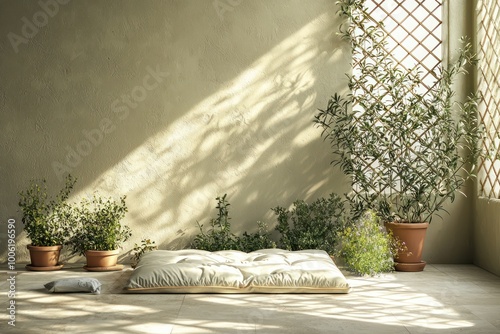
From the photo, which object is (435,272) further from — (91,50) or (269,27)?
(91,50)

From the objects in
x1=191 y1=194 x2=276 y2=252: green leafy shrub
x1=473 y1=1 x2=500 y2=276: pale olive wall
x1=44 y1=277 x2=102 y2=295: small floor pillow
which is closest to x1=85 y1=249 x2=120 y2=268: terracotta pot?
x1=191 y1=194 x2=276 y2=252: green leafy shrub

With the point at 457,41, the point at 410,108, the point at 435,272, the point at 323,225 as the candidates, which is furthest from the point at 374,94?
the point at 435,272

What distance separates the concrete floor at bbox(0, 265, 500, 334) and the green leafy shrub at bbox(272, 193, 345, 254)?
76 cm

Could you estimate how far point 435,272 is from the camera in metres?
5.99

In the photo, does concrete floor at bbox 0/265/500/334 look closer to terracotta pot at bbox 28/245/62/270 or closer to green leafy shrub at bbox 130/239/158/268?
terracotta pot at bbox 28/245/62/270

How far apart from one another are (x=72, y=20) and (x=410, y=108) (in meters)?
3.22

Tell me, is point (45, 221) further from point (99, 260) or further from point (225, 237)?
point (225, 237)

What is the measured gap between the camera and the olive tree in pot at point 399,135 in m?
6.18

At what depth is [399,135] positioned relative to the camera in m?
6.21

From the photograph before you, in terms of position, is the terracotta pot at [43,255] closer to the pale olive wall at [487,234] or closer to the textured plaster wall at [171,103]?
the textured plaster wall at [171,103]

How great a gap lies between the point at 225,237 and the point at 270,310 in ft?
6.45

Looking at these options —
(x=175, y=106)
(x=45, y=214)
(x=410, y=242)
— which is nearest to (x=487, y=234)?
(x=410, y=242)

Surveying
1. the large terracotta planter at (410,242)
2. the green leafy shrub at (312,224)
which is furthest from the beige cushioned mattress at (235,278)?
the large terracotta planter at (410,242)

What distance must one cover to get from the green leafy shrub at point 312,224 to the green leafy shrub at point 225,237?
172 millimetres
